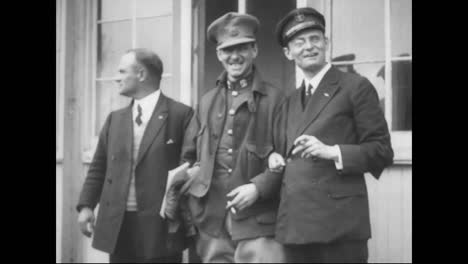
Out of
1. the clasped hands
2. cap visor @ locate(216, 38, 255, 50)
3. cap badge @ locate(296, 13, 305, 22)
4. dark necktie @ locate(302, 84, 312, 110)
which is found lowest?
the clasped hands

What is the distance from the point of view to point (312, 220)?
1.61 metres

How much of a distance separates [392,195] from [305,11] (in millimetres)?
605

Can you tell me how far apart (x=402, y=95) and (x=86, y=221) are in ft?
3.75

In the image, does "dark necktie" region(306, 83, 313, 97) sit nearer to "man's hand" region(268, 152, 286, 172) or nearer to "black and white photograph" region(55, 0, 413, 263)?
"black and white photograph" region(55, 0, 413, 263)

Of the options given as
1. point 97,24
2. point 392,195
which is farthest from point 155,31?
point 392,195

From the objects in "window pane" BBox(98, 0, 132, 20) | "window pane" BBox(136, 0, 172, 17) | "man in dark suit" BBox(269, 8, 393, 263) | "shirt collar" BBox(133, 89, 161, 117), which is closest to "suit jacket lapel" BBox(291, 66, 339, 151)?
"man in dark suit" BBox(269, 8, 393, 263)

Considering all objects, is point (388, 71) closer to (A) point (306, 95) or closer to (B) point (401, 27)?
(B) point (401, 27)

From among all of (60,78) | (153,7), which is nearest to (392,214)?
(153,7)

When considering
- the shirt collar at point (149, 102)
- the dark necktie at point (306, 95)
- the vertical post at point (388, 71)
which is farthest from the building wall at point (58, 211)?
the vertical post at point (388, 71)

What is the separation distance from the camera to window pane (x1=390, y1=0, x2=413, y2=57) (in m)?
1.70

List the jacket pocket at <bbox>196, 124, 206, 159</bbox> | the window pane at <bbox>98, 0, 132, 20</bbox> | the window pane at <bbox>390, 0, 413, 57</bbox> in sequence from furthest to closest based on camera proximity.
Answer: the window pane at <bbox>98, 0, 132, 20</bbox> → the jacket pocket at <bbox>196, 124, 206, 159</bbox> → the window pane at <bbox>390, 0, 413, 57</bbox>

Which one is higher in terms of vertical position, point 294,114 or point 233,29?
point 233,29

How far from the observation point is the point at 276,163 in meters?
1.70
